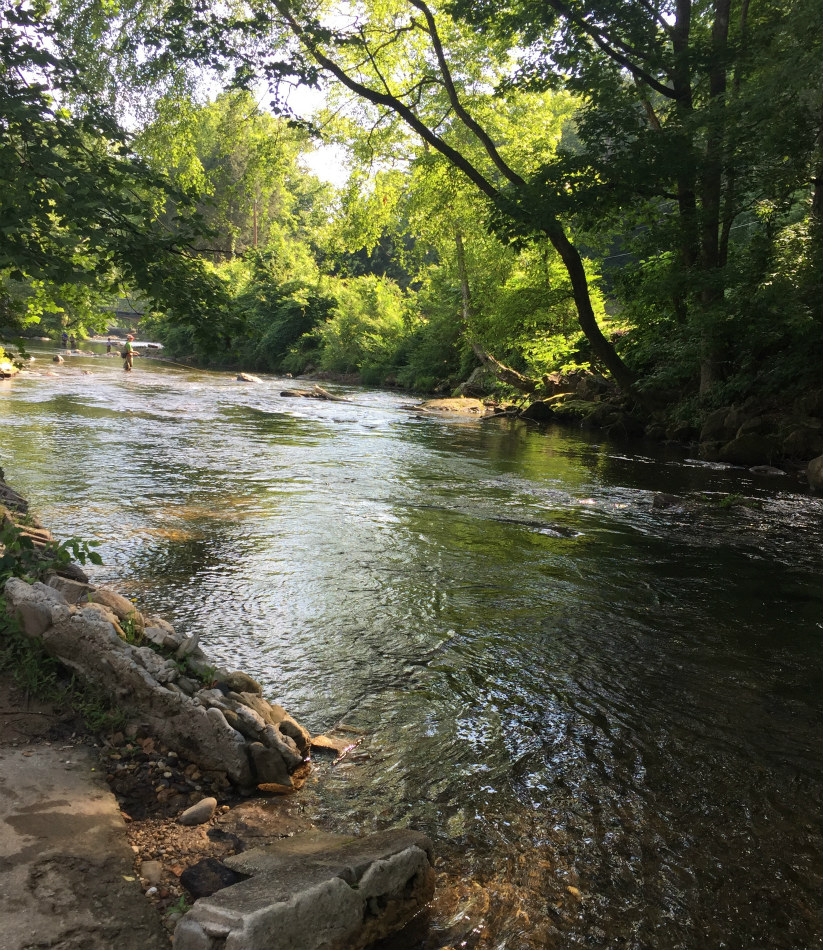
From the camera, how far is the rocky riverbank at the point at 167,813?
7.63ft

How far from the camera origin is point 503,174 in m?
17.1

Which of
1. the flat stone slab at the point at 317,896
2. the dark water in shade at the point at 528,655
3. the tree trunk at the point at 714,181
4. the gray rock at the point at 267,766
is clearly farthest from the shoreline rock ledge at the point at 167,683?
the tree trunk at the point at 714,181

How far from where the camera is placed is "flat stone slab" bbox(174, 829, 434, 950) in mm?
2203

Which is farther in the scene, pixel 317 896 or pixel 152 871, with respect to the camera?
pixel 152 871

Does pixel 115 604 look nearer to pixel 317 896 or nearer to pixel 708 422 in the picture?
pixel 317 896

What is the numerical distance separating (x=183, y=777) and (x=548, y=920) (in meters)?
1.78

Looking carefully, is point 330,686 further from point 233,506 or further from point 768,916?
point 233,506

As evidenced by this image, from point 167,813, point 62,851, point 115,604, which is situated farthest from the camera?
point 115,604

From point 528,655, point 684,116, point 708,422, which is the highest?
point 684,116

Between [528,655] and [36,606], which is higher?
[36,606]

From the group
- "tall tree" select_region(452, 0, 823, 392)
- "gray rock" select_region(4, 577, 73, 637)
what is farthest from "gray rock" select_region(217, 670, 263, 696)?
"tall tree" select_region(452, 0, 823, 392)

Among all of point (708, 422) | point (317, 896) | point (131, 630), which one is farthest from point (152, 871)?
point (708, 422)

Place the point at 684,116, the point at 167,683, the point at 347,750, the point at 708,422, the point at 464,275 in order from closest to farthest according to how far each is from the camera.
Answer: the point at 167,683, the point at 347,750, the point at 684,116, the point at 708,422, the point at 464,275

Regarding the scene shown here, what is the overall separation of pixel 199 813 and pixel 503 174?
55.6ft
